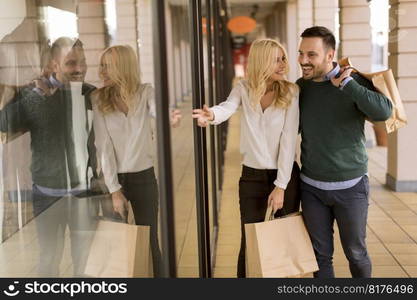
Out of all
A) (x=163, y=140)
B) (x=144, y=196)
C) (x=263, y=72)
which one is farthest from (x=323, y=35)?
(x=144, y=196)

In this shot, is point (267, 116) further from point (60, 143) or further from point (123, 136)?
point (60, 143)

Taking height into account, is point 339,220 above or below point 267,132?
below

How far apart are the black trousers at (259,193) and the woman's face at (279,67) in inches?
19.7

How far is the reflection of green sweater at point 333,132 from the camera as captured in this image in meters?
3.03

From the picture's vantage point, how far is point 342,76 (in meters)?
2.93

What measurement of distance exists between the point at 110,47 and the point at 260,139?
1329mm

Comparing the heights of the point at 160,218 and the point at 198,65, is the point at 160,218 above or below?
below

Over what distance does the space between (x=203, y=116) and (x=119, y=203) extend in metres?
0.97

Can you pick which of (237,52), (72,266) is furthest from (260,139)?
(237,52)

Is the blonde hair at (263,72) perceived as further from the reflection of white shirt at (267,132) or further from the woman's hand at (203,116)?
the woman's hand at (203,116)

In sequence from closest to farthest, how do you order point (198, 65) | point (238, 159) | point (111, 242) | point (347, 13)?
point (111, 242)
point (198, 65)
point (347, 13)
point (238, 159)

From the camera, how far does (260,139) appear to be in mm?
3238

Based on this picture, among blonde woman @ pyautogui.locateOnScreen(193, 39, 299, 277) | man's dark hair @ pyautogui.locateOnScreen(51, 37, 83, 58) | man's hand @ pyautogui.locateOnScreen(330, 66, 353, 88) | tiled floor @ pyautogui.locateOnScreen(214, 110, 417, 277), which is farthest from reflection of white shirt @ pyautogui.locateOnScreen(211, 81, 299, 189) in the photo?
tiled floor @ pyautogui.locateOnScreen(214, 110, 417, 277)

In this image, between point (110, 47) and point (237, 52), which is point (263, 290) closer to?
point (110, 47)
